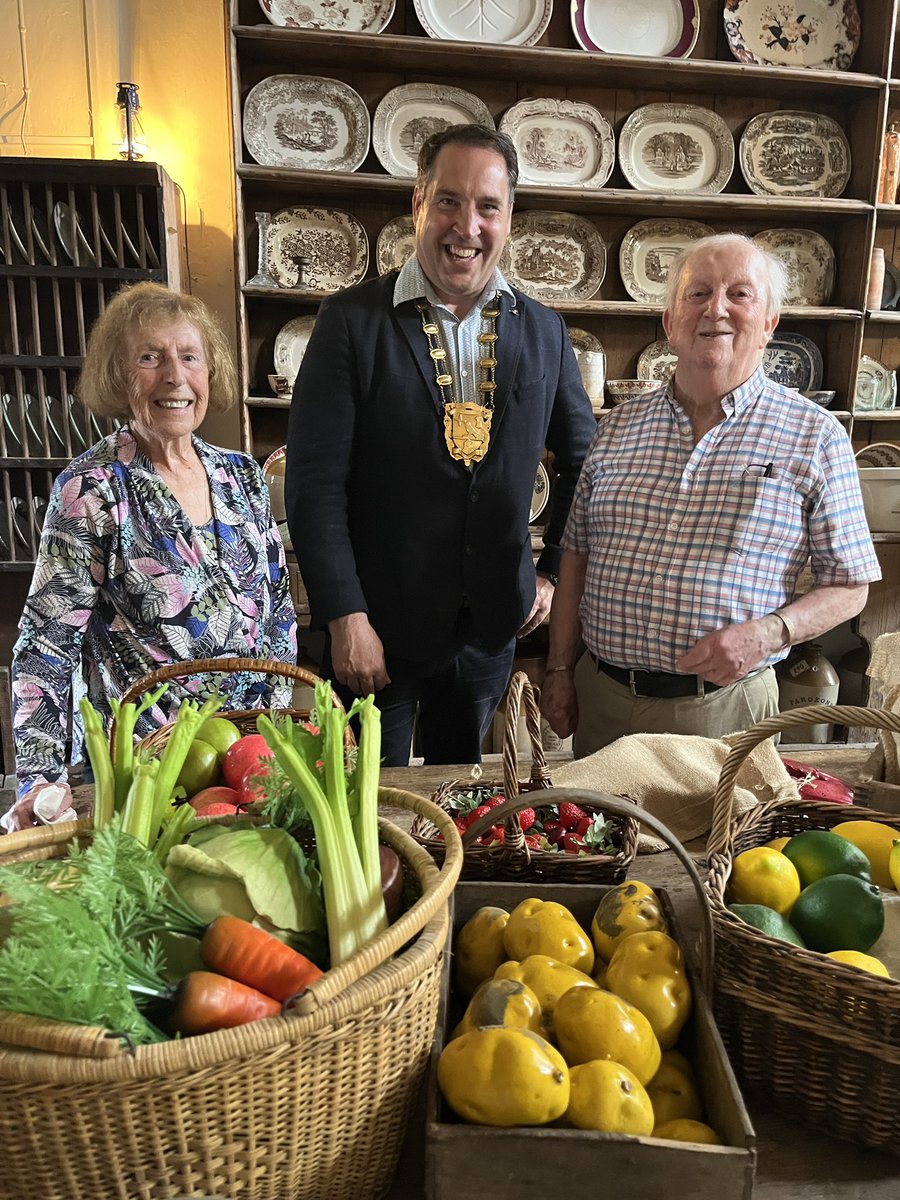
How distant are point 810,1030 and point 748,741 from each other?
0.27 m

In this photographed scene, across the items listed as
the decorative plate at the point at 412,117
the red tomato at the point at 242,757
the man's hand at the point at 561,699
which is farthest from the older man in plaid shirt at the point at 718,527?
the decorative plate at the point at 412,117

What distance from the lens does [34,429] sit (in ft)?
9.36

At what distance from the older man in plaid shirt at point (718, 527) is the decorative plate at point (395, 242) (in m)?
1.51

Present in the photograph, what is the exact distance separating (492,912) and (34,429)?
2.66m

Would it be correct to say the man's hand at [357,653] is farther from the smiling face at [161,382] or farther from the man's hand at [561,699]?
the smiling face at [161,382]

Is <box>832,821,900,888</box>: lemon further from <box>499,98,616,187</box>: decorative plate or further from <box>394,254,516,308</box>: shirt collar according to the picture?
<box>499,98,616,187</box>: decorative plate

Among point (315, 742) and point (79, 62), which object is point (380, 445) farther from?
point (79, 62)

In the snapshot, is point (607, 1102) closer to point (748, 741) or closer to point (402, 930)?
point (402, 930)

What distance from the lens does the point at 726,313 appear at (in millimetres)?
1633

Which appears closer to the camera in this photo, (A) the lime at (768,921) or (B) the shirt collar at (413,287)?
(A) the lime at (768,921)

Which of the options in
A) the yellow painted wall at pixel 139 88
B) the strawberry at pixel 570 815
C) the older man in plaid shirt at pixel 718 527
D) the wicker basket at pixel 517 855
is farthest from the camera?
the yellow painted wall at pixel 139 88

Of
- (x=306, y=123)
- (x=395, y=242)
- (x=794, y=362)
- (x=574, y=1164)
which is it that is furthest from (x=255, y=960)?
(x=794, y=362)

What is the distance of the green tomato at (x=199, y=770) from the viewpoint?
3.36ft

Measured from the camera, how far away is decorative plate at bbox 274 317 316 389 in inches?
119
